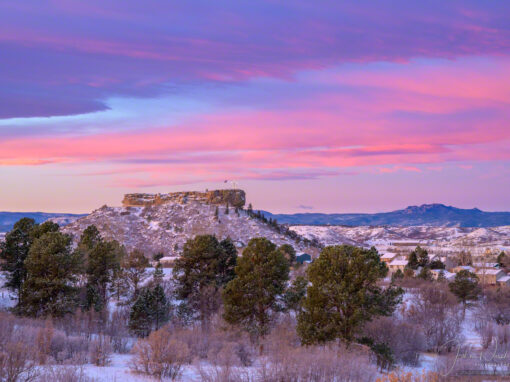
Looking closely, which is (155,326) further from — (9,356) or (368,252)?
(9,356)

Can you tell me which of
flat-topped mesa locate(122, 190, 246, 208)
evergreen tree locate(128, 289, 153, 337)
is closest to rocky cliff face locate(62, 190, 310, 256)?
flat-topped mesa locate(122, 190, 246, 208)

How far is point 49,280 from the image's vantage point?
33000mm

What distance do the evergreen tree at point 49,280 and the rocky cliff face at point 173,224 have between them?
78.1 m

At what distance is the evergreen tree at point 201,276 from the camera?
3862 centimetres

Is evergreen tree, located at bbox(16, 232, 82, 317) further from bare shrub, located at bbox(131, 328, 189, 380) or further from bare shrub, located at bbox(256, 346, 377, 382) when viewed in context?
bare shrub, located at bbox(256, 346, 377, 382)

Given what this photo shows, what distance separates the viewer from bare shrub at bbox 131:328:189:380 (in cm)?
1864

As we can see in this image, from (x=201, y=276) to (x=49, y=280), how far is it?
10.7 meters

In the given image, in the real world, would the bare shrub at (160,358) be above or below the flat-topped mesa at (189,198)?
below

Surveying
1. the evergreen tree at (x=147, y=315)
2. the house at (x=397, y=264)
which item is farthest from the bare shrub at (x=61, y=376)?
the house at (x=397, y=264)

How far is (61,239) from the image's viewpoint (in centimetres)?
3409

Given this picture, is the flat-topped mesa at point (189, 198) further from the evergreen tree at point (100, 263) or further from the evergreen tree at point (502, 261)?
the evergreen tree at point (100, 263)

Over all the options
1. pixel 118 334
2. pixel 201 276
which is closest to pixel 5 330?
pixel 118 334

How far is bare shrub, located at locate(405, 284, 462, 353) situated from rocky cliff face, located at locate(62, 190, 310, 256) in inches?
2447

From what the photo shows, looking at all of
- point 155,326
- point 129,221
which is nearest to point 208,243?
point 155,326
